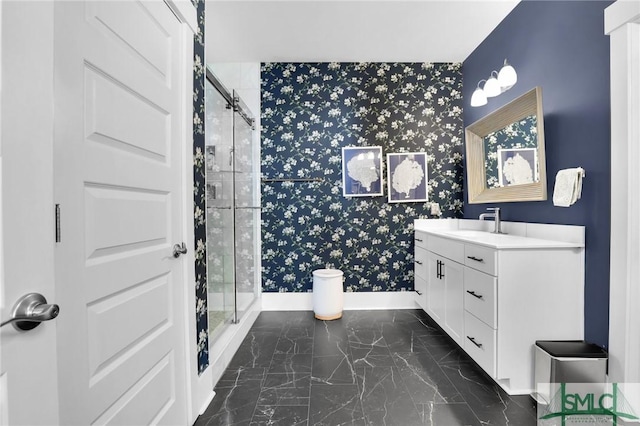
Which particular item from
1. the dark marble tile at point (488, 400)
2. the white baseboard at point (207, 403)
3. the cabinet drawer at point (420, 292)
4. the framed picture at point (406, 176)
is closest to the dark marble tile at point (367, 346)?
the dark marble tile at point (488, 400)

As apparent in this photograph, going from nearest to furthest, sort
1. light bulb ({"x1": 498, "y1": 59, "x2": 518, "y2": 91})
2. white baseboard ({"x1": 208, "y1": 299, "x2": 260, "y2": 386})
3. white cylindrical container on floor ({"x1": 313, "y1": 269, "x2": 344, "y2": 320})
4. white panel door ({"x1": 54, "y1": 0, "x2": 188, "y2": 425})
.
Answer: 1. white panel door ({"x1": 54, "y1": 0, "x2": 188, "y2": 425})
2. white baseboard ({"x1": 208, "y1": 299, "x2": 260, "y2": 386})
3. light bulb ({"x1": 498, "y1": 59, "x2": 518, "y2": 91})
4. white cylindrical container on floor ({"x1": 313, "y1": 269, "x2": 344, "y2": 320})

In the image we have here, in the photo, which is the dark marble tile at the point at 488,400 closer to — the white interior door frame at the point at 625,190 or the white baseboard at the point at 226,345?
the white interior door frame at the point at 625,190

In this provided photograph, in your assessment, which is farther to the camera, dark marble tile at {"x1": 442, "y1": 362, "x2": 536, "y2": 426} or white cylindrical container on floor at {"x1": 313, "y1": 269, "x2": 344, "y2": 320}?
white cylindrical container on floor at {"x1": 313, "y1": 269, "x2": 344, "y2": 320}

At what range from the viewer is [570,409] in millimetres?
1576

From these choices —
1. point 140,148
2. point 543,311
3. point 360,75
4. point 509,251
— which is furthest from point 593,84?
point 140,148

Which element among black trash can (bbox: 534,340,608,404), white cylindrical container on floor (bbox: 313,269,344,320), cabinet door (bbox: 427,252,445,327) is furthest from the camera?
white cylindrical container on floor (bbox: 313,269,344,320)

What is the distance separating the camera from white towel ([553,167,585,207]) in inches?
70.5

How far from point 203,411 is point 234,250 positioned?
129cm

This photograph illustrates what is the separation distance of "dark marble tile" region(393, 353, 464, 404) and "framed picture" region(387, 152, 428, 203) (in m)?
1.67

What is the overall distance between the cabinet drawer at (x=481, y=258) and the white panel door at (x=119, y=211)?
1754mm

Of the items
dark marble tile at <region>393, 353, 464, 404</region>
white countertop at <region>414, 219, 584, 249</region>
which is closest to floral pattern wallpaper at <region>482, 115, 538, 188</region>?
white countertop at <region>414, 219, 584, 249</region>

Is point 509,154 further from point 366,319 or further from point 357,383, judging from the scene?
point 357,383

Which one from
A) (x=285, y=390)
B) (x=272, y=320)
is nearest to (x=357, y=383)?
(x=285, y=390)

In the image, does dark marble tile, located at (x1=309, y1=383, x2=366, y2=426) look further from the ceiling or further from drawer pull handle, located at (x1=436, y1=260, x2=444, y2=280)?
the ceiling
